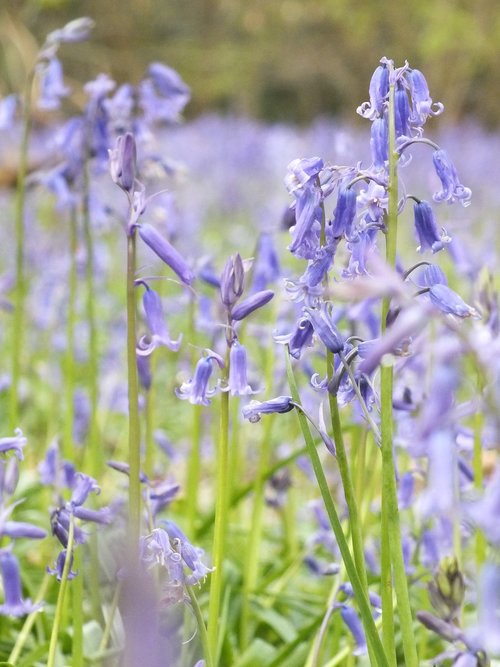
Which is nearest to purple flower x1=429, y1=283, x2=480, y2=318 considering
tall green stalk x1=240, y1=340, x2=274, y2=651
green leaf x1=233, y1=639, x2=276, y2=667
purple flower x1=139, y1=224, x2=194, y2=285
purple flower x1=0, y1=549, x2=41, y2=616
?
purple flower x1=139, y1=224, x2=194, y2=285

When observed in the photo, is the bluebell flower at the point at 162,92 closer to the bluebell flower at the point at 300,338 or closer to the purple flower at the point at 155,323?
the purple flower at the point at 155,323

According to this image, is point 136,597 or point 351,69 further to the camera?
point 351,69

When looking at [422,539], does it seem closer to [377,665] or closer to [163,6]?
[377,665]

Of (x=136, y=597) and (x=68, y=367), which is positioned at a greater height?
(x=68, y=367)

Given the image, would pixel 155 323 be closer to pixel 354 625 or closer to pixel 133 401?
pixel 133 401

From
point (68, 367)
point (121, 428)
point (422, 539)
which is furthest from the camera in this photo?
point (121, 428)

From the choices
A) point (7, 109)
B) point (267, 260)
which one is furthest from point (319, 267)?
point (7, 109)

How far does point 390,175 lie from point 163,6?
2576cm

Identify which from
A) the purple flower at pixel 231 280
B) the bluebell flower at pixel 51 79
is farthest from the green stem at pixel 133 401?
the bluebell flower at pixel 51 79

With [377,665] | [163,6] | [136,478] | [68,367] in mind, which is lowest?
→ [377,665]

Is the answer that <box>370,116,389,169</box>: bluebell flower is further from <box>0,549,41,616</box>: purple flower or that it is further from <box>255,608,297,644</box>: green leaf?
<box>255,608,297,644</box>: green leaf

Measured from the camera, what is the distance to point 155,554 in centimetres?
168

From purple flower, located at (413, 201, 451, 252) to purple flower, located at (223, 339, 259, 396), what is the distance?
14.7 inches

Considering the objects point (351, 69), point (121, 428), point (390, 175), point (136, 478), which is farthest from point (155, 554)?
point (351, 69)
